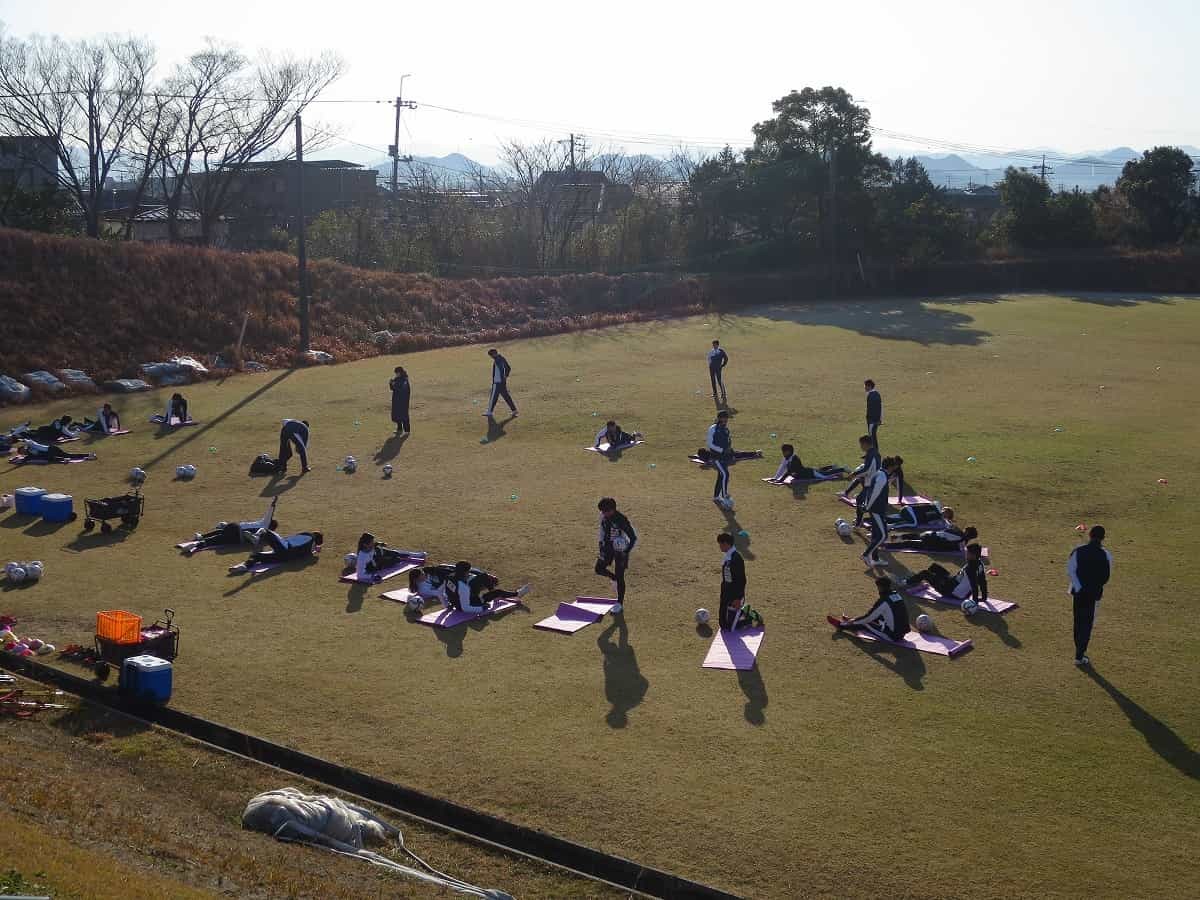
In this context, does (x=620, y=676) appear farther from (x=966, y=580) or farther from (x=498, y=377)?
(x=498, y=377)

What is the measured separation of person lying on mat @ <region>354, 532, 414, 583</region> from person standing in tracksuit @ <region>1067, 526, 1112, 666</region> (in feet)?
30.8

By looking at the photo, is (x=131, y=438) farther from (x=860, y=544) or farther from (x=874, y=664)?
(x=874, y=664)

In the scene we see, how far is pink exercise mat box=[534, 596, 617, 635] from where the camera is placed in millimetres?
14109

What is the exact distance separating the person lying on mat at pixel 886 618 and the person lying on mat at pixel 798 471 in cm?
759

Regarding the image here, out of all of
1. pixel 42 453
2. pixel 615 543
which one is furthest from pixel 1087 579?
pixel 42 453

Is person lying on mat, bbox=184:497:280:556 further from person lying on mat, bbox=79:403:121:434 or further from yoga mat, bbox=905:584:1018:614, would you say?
person lying on mat, bbox=79:403:121:434

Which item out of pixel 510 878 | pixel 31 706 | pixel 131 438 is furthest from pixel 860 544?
pixel 131 438

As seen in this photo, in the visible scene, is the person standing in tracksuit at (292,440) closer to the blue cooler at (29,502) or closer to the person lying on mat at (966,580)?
the blue cooler at (29,502)

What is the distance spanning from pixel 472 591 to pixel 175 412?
16113 millimetres

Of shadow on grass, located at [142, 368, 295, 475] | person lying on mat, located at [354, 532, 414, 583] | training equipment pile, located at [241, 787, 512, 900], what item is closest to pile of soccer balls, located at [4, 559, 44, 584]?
person lying on mat, located at [354, 532, 414, 583]

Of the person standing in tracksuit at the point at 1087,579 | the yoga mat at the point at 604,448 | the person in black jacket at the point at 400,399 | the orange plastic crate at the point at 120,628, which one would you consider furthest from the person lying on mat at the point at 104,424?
the person standing in tracksuit at the point at 1087,579

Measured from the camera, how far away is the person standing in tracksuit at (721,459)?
1972 cm

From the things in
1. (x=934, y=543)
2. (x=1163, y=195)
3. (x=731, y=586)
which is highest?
(x=1163, y=195)

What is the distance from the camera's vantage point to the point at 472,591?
48.6 feet
